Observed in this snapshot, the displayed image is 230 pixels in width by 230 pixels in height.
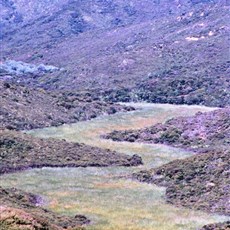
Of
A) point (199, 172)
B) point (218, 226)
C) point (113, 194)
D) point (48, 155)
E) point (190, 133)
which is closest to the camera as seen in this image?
point (218, 226)

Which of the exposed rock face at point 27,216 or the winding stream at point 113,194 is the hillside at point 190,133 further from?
the exposed rock face at point 27,216

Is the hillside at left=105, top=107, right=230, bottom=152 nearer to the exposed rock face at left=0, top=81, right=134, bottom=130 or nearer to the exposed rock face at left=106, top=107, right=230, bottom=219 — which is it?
the exposed rock face at left=106, top=107, right=230, bottom=219

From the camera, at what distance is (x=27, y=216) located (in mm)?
34719

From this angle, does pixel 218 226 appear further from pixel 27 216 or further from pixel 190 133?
pixel 190 133

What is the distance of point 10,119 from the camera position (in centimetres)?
10394

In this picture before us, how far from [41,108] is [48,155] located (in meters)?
37.2

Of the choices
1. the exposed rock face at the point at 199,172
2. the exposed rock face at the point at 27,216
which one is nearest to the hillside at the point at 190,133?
the exposed rock face at the point at 199,172

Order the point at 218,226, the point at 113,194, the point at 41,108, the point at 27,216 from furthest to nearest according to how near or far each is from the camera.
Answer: the point at 41,108 → the point at 113,194 → the point at 218,226 → the point at 27,216

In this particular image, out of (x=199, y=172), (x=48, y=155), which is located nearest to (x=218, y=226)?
(x=199, y=172)

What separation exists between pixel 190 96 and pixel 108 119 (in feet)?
109

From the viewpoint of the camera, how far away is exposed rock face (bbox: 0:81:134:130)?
106 m

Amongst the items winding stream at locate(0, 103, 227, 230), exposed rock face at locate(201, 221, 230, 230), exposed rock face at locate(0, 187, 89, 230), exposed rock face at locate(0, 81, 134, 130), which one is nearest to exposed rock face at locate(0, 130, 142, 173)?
winding stream at locate(0, 103, 227, 230)

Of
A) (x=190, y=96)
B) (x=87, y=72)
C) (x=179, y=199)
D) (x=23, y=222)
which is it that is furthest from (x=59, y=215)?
(x=87, y=72)

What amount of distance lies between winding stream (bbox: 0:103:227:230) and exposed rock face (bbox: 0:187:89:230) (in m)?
1.40
